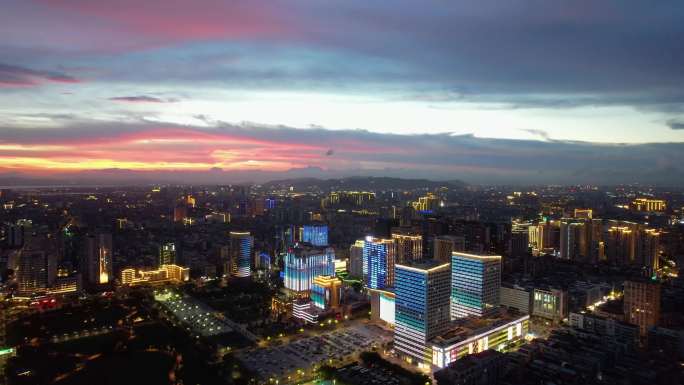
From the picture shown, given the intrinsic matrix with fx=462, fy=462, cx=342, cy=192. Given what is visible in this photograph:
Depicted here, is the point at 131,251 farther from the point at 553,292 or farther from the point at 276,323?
the point at 553,292

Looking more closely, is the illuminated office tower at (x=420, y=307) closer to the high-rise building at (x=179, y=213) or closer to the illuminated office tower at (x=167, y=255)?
the illuminated office tower at (x=167, y=255)

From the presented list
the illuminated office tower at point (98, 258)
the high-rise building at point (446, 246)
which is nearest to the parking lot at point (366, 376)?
the high-rise building at point (446, 246)

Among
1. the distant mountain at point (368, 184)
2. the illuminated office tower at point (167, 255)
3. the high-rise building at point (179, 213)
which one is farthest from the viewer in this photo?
the distant mountain at point (368, 184)

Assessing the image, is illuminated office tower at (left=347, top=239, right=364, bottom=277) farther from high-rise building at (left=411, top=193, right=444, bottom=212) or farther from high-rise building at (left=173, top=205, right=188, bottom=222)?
high-rise building at (left=173, top=205, right=188, bottom=222)

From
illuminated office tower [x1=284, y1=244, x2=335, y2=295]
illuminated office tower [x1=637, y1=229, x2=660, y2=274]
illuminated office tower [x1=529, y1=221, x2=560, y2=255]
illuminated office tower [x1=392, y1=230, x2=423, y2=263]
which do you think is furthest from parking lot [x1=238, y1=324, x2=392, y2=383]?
illuminated office tower [x1=529, y1=221, x2=560, y2=255]

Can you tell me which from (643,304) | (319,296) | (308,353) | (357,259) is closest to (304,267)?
(319,296)

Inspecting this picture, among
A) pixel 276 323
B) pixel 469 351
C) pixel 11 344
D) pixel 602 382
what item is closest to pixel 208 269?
pixel 276 323
